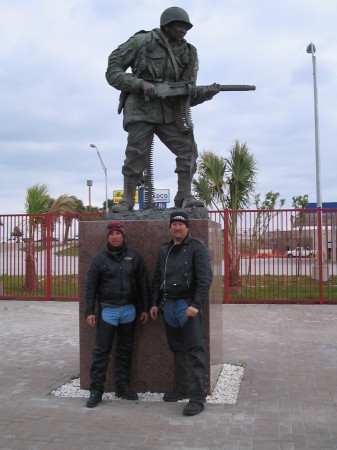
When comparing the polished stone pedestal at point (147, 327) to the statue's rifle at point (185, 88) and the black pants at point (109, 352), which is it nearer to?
the black pants at point (109, 352)

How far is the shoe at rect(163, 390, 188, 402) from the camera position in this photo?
495cm

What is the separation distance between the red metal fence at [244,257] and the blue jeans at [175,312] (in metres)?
7.36

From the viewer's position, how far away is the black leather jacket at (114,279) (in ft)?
15.9

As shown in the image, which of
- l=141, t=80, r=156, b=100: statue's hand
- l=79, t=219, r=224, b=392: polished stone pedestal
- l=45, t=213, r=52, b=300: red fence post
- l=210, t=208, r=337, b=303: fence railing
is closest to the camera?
l=79, t=219, r=224, b=392: polished stone pedestal

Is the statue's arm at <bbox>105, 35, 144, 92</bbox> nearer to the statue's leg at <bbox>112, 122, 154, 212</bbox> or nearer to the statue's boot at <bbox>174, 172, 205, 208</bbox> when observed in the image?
the statue's leg at <bbox>112, 122, 154, 212</bbox>

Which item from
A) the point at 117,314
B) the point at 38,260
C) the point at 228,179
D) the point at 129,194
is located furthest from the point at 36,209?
the point at 117,314

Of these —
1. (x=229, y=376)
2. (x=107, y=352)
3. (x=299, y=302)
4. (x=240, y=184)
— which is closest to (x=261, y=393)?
(x=229, y=376)

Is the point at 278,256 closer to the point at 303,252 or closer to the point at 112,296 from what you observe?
the point at 303,252

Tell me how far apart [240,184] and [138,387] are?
372 inches

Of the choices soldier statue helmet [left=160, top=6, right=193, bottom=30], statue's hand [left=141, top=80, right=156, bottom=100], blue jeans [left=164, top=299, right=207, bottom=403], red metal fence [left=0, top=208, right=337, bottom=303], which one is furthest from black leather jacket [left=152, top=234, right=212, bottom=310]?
red metal fence [left=0, top=208, right=337, bottom=303]

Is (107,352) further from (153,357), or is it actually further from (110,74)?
(110,74)

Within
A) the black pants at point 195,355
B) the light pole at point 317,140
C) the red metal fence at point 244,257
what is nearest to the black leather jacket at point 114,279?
the black pants at point 195,355

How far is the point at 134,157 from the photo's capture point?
561 centimetres

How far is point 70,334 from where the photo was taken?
8.83 metres
